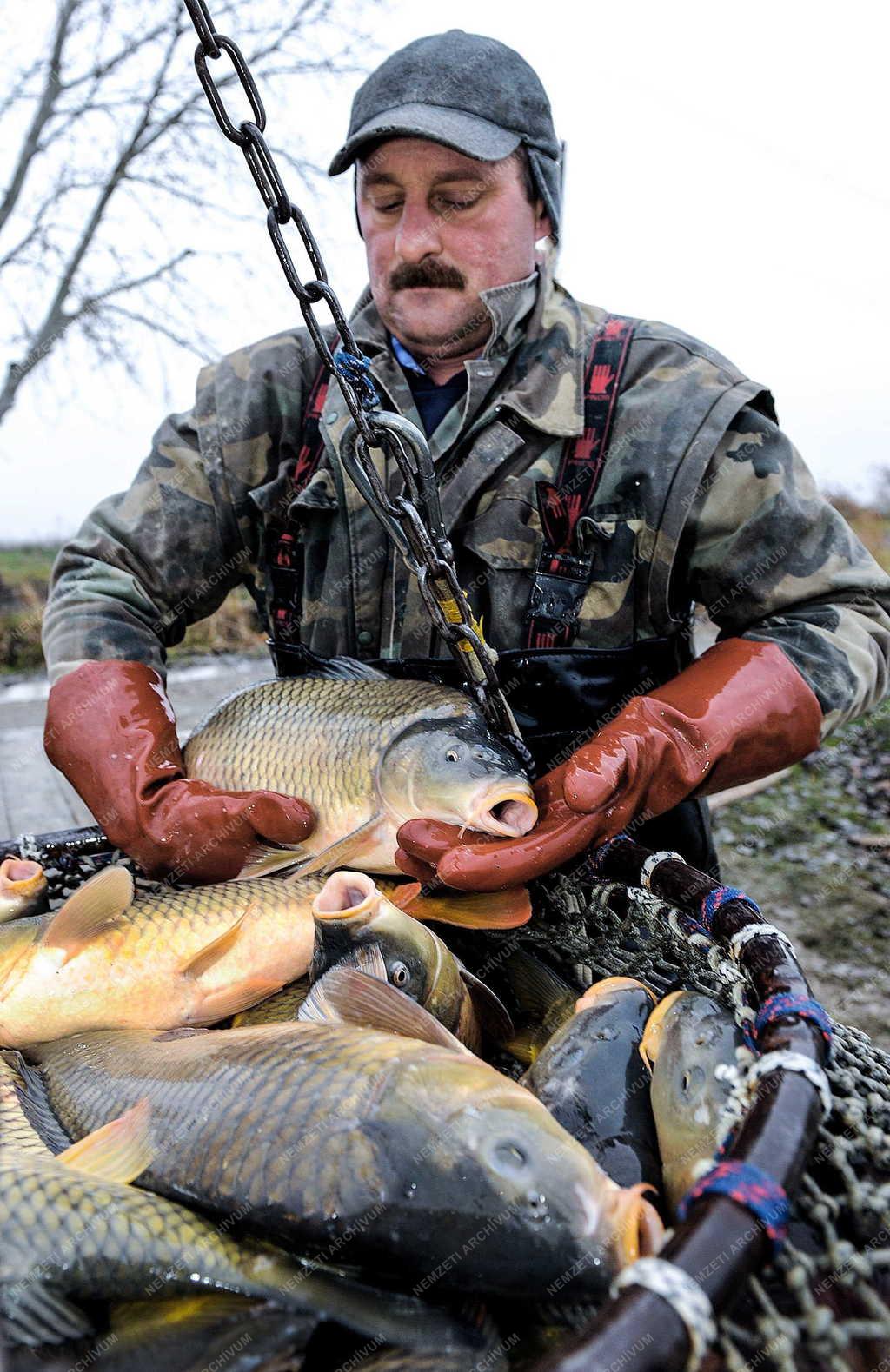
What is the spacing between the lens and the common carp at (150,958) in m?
1.68

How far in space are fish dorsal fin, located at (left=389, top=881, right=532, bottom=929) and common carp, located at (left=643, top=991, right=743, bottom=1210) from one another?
0.44 meters

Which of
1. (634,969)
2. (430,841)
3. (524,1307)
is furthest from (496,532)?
(524,1307)

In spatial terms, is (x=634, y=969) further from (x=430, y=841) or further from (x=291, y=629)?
(x=291, y=629)

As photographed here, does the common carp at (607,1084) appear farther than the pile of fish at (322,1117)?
Yes

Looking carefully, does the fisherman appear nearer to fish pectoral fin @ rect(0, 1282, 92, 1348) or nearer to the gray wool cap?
the gray wool cap

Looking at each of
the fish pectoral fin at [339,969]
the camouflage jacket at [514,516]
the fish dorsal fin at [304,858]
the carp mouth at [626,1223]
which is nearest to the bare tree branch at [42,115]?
the camouflage jacket at [514,516]

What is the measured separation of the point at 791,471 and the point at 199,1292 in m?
1.96

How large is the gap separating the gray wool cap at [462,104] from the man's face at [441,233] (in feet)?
0.16

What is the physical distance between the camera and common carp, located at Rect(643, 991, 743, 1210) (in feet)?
3.88

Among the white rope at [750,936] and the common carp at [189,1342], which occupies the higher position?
the white rope at [750,936]

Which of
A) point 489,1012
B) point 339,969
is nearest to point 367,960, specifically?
point 339,969

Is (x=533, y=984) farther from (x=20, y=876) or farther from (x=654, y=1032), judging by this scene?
(x=20, y=876)

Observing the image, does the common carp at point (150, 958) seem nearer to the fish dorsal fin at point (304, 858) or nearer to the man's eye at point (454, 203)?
the fish dorsal fin at point (304, 858)

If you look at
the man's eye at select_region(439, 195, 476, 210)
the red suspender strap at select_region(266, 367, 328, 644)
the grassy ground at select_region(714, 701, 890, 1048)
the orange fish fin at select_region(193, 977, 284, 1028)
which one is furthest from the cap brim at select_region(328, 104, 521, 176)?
the grassy ground at select_region(714, 701, 890, 1048)
